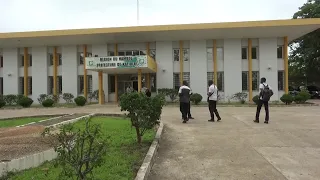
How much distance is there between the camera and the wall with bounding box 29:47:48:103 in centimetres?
2794

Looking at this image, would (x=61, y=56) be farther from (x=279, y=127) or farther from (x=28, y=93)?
(x=279, y=127)

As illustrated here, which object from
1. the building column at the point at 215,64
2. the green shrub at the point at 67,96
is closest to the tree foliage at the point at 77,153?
the building column at the point at 215,64

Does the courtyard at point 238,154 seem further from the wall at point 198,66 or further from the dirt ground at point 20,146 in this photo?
the wall at point 198,66

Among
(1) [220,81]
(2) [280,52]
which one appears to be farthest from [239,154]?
(2) [280,52]

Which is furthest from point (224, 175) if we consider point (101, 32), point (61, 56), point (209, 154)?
point (61, 56)

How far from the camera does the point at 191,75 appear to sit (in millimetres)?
25781

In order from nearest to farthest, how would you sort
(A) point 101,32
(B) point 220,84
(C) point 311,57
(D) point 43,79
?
(A) point 101,32 < (B) point 220,84 < (D) point 43,79 < (C) point 311,57

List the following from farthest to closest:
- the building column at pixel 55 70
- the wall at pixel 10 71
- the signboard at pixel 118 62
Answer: the wall at pixel 10 71 < the building column at pixel 55 70 < the signboard at pixel 118 62

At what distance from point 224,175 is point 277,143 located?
2898mm

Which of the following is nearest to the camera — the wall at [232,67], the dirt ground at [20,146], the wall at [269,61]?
the dirt ground at [20,146]

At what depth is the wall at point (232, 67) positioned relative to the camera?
2536 centimetres

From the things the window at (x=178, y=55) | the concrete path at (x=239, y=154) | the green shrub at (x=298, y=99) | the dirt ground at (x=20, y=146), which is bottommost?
the concrete path at (x=239, y=154)

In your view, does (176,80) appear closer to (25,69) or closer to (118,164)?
(25,69)

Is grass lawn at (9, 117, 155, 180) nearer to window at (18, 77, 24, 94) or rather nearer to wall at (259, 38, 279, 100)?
wall at (259, 38, 279, 100)
